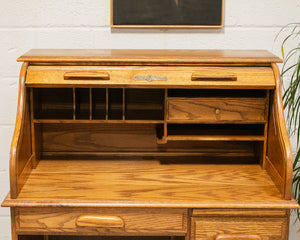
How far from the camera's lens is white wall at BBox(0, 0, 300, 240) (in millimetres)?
2141

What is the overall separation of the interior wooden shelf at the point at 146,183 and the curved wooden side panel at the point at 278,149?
0.16 feet

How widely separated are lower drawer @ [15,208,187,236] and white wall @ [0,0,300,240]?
2.99 feet

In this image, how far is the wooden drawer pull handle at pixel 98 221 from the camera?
1610 millimetres

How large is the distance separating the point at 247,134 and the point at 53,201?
0.93m

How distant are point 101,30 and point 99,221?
41.0 inches

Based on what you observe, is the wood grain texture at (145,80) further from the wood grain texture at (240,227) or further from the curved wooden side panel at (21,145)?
the wood grain texture at (240,227)

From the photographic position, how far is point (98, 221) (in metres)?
1.61

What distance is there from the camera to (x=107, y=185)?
1.75 meters

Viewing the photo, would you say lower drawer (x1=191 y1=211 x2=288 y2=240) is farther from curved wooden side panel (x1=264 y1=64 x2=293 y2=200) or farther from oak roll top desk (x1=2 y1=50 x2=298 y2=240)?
curved wooden side panel (x1=264 y1=64 x2=293 y2=200)

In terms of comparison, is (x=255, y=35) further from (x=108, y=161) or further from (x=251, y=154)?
(x=108, y=161)

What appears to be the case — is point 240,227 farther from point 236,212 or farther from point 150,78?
point 150,78

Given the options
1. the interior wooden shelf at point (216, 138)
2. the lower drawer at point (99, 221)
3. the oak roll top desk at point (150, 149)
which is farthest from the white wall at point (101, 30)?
the lower drawer at point (99, 221)

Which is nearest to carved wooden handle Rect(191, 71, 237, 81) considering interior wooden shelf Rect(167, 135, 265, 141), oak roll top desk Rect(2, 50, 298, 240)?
oak roll top desk Rect(2, 50, 298, 240)

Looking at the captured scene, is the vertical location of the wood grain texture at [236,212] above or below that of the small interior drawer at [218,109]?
below
